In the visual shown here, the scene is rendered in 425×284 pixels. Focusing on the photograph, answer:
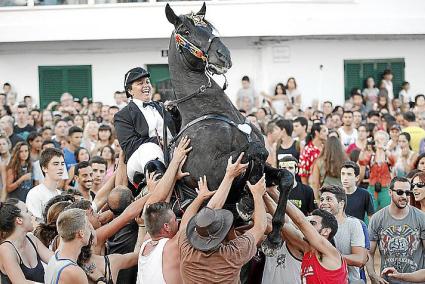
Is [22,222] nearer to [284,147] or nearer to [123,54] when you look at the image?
[284,147]

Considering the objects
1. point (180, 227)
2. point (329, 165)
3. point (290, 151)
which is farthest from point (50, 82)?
point (180, 227)

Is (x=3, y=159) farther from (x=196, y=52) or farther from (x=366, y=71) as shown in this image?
(x=366, y=71)

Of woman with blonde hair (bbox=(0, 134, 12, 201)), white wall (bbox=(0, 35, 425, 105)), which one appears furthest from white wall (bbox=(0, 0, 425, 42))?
woman with blonde hair (bbox=(0, 134, 12, 201))

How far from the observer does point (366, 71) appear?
2580 cm

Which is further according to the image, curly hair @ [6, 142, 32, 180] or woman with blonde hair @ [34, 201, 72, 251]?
curly hair @ [6, 142, 32, 180]

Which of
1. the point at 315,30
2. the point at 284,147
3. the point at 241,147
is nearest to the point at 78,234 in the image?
the point at 241,147

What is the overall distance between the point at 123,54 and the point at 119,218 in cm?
1839

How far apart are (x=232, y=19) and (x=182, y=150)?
1759 cm

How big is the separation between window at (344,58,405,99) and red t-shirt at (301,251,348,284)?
1830 centimetres

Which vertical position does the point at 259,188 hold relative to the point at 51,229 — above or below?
above

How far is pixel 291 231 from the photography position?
7.81 m

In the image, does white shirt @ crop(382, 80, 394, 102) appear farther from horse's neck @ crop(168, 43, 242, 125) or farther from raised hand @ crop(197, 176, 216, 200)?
raised hand @ crop(197, 176, 216, 200)

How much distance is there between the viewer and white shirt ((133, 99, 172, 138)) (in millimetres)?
8414

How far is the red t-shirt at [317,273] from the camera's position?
768 cm
